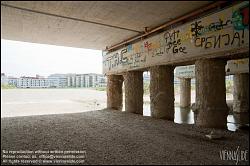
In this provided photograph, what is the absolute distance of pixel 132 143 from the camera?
241 inches

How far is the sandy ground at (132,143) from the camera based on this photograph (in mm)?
4840

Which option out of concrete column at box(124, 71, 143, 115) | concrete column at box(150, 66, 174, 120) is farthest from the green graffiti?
concrete column at box(124, 71, 143, 115)

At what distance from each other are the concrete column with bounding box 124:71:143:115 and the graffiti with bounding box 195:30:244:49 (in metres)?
5.17

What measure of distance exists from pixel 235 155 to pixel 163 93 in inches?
228

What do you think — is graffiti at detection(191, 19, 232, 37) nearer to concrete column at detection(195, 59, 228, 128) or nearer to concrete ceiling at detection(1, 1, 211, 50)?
concrete ceiling at detection(1, 1, 211, 50)

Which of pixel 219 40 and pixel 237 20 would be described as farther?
pixel 219 40

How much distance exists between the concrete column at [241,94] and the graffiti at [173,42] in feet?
32.8

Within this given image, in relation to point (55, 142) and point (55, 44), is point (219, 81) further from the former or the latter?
point (55, 44)

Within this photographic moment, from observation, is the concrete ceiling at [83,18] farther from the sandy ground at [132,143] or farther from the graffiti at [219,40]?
the sandy ground at [132,143]

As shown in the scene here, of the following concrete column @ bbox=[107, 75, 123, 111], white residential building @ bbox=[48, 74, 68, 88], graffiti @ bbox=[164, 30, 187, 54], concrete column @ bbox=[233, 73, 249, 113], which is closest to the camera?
graffiti @ bbox=[164, 30, 187, 54]

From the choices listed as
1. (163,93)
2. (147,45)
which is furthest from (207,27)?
(147,45)

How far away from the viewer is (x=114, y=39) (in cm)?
1362

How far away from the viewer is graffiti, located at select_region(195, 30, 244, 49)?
7127 millimetres

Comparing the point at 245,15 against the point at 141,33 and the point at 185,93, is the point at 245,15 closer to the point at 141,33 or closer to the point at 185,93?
the point at 141,33
